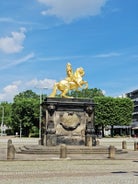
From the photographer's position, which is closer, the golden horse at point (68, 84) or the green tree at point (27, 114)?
the golden horse at point (68, 84)

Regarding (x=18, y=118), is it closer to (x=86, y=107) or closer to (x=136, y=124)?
(x=136, y=124)

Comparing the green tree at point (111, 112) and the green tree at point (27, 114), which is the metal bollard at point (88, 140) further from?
the green tree at point (27, 114)

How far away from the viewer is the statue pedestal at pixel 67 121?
3175 cm

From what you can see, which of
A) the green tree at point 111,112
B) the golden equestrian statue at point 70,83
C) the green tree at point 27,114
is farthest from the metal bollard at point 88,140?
the green tree at point 27,114

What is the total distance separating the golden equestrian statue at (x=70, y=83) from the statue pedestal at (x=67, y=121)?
1.48 m

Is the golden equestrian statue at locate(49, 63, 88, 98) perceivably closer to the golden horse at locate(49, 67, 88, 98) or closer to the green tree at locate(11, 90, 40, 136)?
the golden horse at locate(49, 67, 88, 98)

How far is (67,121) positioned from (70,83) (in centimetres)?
384

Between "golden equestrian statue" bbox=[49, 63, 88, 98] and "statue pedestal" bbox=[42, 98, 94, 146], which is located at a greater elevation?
"golden equestrian statue" bbox=[49, 63, 88, 98]

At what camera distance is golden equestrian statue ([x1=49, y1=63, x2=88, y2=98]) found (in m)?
33.8

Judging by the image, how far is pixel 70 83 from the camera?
33938mm

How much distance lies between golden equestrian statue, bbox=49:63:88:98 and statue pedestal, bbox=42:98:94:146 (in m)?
1.48

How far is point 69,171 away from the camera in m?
17.0

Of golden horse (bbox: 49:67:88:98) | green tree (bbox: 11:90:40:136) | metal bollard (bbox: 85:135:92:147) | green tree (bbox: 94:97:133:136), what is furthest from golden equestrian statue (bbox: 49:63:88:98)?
green tree (bbox: 11:90:40:136)

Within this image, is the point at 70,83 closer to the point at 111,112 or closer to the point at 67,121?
the point at 67,121
